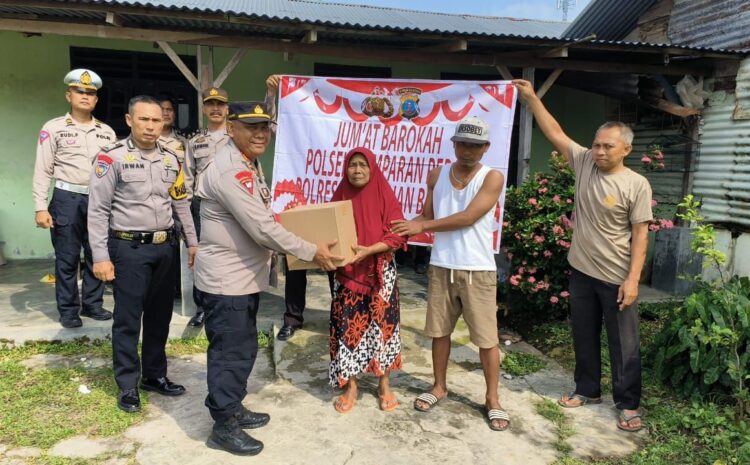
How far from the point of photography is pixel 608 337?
3176 millimetres

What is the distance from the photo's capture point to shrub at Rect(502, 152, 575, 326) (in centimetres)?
446

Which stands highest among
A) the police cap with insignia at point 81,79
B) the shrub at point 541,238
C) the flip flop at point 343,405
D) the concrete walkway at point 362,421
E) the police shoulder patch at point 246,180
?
the police cap with insignia at point 81,79

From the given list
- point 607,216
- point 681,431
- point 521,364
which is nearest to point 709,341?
point 681,431

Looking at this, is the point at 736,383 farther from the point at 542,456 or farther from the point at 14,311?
the point at 14,311

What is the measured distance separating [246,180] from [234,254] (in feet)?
1.29

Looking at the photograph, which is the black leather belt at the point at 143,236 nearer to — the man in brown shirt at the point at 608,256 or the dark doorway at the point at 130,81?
the man in brown shirt at the point at 608,256

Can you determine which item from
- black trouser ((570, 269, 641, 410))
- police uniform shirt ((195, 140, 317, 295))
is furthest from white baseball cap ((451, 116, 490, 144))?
black trouser ((570, 269, 641, 410))

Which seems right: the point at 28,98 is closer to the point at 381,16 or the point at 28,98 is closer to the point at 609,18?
the point at 381,16

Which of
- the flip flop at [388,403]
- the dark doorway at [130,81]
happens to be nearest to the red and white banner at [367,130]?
the flip flop at [388,403]

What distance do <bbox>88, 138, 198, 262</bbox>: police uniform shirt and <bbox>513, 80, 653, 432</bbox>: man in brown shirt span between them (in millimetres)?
2342

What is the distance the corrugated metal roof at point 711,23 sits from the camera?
19.3 ft

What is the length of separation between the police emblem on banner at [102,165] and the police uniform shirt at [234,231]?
2.32 ft

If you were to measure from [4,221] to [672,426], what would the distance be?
749cm

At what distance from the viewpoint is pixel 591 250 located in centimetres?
308
